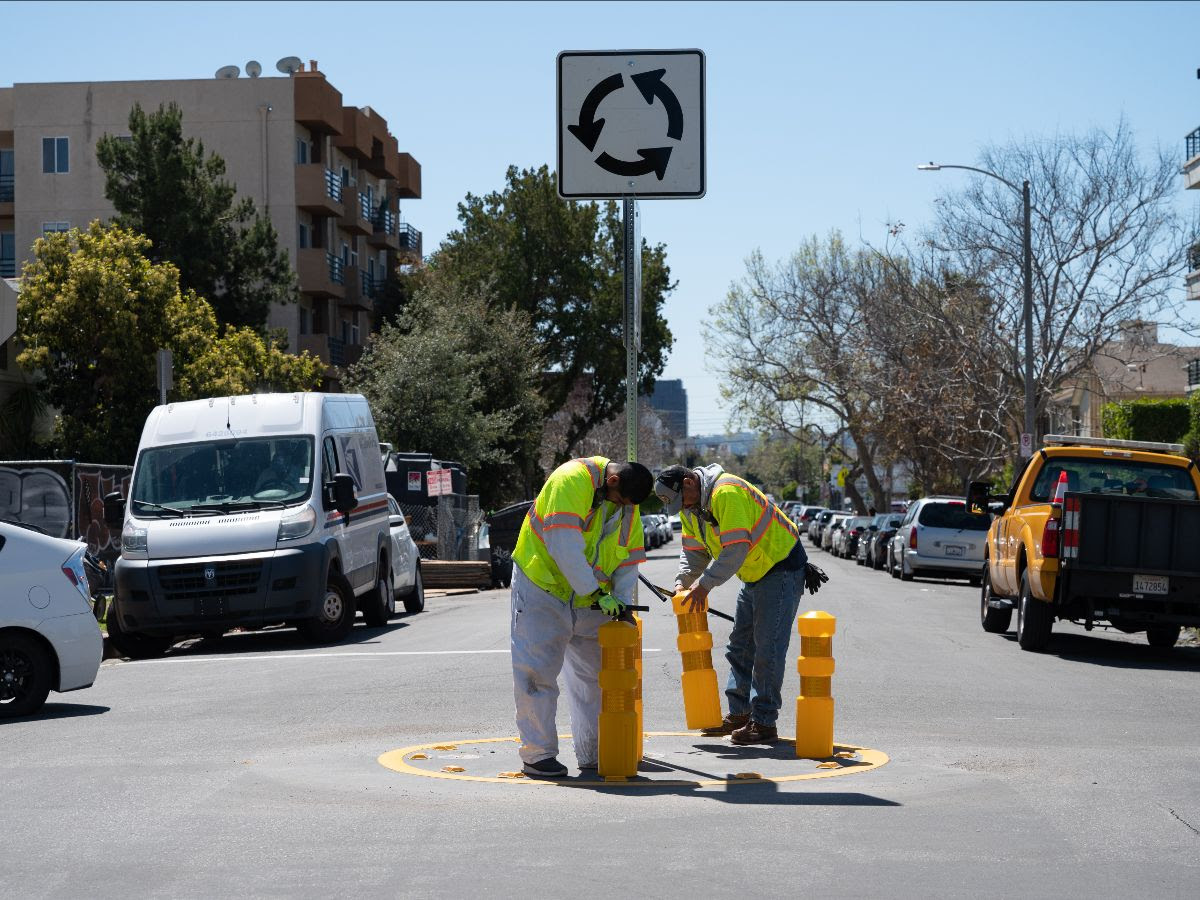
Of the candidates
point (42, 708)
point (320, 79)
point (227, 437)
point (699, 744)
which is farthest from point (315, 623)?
point (320, 79)

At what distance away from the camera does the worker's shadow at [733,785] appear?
7.90m

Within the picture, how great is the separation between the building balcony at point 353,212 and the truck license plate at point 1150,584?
141ft

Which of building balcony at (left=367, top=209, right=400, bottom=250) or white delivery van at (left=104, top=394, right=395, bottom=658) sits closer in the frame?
white delivery van at (left=104, top=394, right=395, bottom=658)

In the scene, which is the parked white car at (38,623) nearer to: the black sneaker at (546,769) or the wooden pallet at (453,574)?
the black sneaker at (546,769)

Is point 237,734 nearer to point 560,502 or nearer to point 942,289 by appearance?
point 560,502

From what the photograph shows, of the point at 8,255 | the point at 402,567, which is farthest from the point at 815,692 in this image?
the point at 8,255

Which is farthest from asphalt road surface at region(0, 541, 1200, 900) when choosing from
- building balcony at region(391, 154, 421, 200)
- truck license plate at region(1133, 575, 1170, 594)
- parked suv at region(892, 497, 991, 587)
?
building balcony at region(391, 154, 421, 200)

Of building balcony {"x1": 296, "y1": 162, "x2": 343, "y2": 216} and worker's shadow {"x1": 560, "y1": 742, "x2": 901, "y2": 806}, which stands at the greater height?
building balcony {"x1": 296, "y1": 162, "x2": 343, "y2": 216}

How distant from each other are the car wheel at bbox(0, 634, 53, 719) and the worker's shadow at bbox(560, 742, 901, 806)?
16.4ft

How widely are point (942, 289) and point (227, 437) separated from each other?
89.3ft

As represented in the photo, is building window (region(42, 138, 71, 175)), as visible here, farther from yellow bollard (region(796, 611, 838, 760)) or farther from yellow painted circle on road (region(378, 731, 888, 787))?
yellow bollard (region(796, 611, 838, 760))

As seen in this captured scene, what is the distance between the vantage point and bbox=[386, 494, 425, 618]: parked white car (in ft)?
73.1

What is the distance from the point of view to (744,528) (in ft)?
31.0

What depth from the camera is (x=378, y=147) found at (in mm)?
61438
